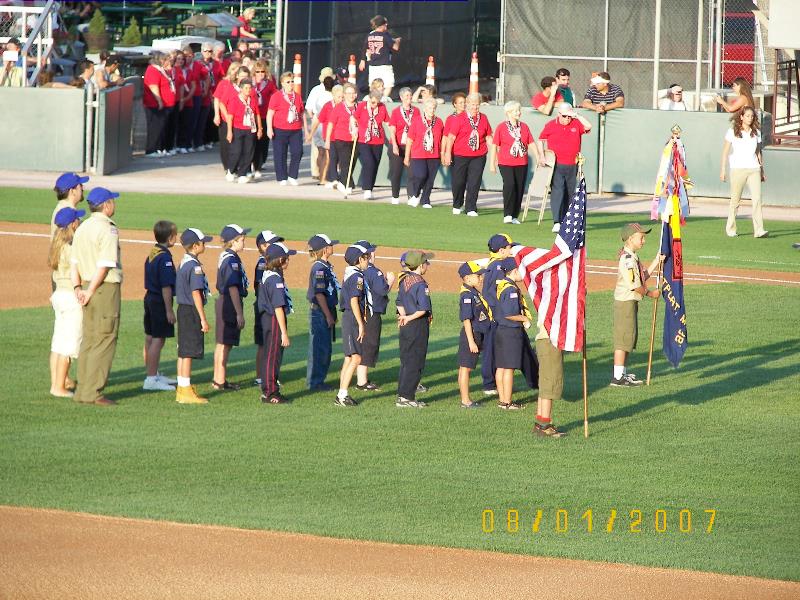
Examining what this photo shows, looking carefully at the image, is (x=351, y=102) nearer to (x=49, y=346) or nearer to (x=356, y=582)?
(x=49, y=346)

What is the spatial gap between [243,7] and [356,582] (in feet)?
146

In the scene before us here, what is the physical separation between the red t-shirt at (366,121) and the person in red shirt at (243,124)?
242 cm

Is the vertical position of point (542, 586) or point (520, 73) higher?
point (520, 73)

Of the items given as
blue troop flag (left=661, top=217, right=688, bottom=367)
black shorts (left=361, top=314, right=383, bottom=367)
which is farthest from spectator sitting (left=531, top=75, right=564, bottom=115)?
black shorts (left=361, top=314, right=383, bottom=367)

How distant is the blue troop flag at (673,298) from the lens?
14984 mm

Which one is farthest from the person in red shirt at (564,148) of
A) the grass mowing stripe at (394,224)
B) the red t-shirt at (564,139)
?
the grass mowing stripe at (394,224)

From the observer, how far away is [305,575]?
9523 mm

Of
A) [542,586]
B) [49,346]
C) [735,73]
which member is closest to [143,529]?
[542,586]

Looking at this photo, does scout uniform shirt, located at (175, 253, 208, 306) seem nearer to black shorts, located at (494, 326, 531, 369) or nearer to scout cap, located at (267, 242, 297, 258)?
scout cap, located at (267, 242, 297, 258)

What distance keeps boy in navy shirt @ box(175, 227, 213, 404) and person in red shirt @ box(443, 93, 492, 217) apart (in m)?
12.4

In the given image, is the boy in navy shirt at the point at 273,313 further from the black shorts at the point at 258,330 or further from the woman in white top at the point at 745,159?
the woman in white top at the point at 745,159

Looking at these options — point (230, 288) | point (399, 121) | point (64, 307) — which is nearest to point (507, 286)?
point (230, 288)

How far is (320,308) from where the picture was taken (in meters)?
14.2

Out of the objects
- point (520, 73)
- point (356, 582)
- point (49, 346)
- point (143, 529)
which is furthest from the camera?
point (520, 73)
